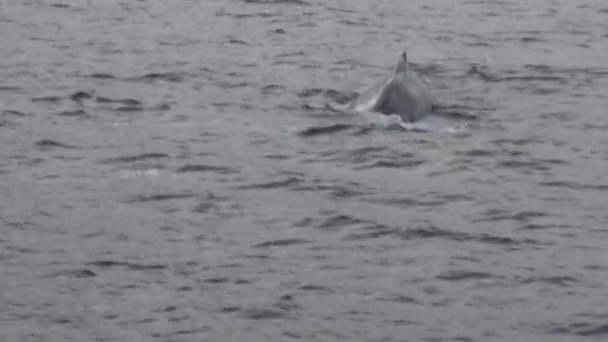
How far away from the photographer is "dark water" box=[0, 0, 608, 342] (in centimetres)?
1539

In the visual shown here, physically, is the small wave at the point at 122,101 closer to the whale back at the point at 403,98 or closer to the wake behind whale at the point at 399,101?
Answer: the wake behind whale at the point at 399,101

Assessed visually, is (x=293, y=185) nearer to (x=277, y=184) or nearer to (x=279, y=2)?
(x=277, y=184)

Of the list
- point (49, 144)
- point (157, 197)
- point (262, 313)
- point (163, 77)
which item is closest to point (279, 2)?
point (163, 77)

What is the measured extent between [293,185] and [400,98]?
3.73 m

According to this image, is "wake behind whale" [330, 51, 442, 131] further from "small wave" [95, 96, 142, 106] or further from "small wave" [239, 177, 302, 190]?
"small wave" [95, 96, 142, 106]

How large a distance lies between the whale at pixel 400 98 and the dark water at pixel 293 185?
58cm

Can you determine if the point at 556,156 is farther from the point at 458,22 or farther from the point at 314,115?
the point at 458,22

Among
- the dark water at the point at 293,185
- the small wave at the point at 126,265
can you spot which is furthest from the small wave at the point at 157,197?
the small wave at the point at 126,265

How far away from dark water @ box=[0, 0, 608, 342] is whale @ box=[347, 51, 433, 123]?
579mm

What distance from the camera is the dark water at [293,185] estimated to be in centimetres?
1539

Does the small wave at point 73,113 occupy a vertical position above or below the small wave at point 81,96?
below

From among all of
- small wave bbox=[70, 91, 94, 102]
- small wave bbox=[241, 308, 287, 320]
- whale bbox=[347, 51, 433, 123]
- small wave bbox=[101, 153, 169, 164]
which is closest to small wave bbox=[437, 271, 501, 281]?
small wave bbox=[241, 308, 287, 320]

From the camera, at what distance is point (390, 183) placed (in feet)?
64.6

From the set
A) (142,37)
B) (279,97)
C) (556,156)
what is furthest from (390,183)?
(142,37)
